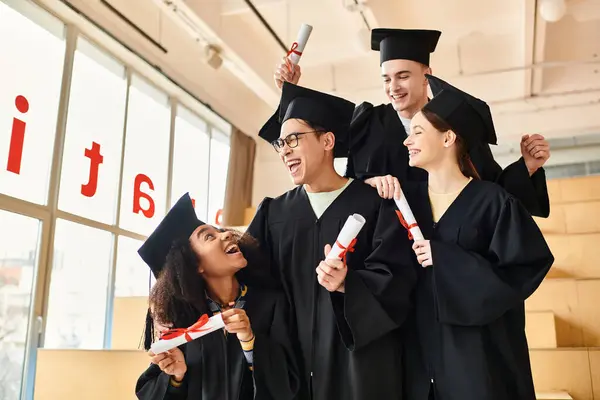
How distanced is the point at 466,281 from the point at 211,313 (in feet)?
2.77

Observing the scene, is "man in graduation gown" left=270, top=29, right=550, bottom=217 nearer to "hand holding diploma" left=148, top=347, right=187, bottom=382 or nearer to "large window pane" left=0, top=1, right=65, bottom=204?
"hand holding diploma" left=148, top=347, right=187, bottom=382

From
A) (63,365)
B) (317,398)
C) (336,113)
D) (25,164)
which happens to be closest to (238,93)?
(25,164)

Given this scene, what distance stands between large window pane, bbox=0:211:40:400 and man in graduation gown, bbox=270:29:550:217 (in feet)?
10.7

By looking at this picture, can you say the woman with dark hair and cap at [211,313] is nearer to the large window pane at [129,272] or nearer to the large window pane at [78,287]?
the large window pane at [78,287]

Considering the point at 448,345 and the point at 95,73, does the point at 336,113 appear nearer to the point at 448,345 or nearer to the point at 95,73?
the point at 448,345

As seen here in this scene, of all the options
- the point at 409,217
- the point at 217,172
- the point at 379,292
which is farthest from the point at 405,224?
the point at 217,172

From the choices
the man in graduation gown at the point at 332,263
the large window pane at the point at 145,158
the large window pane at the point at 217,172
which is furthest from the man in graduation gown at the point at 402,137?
the large window pane at the point at 217,172

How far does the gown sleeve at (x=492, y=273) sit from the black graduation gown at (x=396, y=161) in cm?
40

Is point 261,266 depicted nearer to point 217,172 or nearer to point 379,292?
point 379,292

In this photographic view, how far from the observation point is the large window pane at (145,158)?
6.01m

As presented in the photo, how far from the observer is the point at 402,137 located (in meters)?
2.21

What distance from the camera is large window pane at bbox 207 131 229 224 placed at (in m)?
7.86

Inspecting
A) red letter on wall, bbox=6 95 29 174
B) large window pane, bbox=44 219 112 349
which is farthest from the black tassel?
large window pane, bbox=44 219 112 349

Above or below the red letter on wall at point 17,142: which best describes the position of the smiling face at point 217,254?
below
